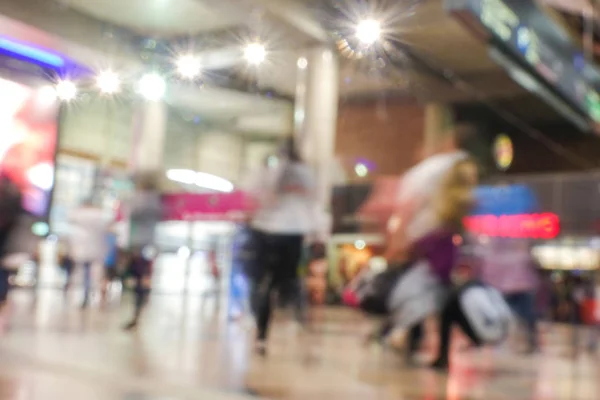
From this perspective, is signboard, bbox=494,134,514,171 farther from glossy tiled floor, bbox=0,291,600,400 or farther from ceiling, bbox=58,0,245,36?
ceiling, bbox=58,0,245,36

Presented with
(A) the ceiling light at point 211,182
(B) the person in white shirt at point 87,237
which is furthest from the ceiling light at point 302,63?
(B) the person in white shirt at point 87,237

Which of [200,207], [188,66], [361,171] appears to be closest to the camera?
[188,66]

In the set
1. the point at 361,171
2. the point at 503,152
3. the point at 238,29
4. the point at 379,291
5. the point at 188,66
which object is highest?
the point at 503,152

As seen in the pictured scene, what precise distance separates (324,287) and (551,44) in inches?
173

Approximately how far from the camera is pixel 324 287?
318 inches

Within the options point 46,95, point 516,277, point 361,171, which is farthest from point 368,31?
point 361,171

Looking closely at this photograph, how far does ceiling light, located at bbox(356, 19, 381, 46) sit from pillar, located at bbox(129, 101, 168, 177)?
1.67 metres

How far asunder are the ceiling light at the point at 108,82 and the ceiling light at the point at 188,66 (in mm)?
465

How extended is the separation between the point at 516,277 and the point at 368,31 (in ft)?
8.18

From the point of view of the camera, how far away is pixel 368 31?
412 cm

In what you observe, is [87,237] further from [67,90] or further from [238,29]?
[238,29]

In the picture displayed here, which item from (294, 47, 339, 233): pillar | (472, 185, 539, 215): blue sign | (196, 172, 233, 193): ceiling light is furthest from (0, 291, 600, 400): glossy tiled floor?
(472, 185, 539, 215): blue sign

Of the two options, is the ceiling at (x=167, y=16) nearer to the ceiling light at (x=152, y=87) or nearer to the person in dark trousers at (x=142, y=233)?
the ceiling light at (x=152, y=87)

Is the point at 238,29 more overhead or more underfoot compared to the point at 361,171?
more overhead
